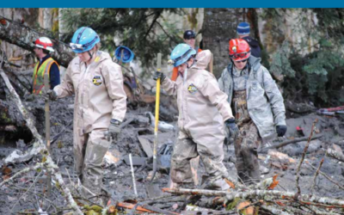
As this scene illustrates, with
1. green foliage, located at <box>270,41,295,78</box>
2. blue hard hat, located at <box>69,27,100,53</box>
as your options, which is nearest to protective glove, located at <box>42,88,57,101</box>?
blue hard hat, located at <box>69,27,100,53</box>

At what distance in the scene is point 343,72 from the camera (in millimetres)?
14125

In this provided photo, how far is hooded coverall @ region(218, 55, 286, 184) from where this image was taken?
294 inches

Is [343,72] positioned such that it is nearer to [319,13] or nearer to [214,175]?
[319,13]

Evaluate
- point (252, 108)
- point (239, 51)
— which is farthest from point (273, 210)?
point (239, 51)

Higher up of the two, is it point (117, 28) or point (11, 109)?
point (117, 28)

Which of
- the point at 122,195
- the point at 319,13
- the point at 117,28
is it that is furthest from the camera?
the point at 117,28

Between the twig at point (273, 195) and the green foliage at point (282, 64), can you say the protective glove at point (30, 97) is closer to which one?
the green foliage at point (282, 64)

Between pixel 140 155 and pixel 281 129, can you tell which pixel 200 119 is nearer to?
pixel 281 129

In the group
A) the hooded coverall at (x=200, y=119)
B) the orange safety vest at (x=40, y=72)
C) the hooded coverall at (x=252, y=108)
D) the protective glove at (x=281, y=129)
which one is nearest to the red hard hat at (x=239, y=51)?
the hooded coverall at (x=252, y=108)

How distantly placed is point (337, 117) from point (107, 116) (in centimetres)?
752

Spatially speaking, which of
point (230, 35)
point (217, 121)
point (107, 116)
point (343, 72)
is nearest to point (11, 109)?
point (107, 116)

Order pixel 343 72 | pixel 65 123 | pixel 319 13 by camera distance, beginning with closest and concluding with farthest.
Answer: pixel 65 123
pixel 319 13
pixel 343 72

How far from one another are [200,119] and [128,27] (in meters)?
6.67

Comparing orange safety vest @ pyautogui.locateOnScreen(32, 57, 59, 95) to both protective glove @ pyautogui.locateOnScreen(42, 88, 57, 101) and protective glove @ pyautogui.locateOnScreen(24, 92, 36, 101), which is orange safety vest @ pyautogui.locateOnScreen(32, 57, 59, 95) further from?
protective glove @ pyautogui.locateOnScreen(42, 88, 57, 101)
